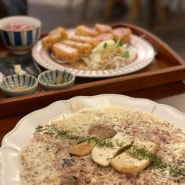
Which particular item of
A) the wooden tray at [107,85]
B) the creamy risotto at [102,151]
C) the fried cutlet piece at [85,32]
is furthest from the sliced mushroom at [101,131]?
the fried cutlet piece at [85,32]

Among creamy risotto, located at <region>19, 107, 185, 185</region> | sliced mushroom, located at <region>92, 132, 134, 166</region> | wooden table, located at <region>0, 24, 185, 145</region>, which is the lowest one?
wooden table, located at <region>0, 24, 185, 145</region>

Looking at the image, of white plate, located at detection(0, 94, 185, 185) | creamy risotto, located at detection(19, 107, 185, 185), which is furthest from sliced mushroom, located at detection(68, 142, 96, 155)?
white plate, located at detection(0, 94, 185, 185)

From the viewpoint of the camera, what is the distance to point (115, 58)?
5.59ft

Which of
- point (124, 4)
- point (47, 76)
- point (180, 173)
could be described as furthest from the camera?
point (124, 4)

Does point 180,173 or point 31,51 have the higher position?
point 180,173

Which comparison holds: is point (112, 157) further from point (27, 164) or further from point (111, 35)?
point (111, 35)

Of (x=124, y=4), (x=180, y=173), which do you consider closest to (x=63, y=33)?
(x=180, y=173)

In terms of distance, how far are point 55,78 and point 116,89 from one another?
25 centimetres

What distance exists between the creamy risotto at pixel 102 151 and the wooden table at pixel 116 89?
17 centimetres

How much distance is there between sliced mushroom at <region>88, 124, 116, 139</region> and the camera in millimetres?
1169

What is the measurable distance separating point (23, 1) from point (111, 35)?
0.73 meters

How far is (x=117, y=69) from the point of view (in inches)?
64.3

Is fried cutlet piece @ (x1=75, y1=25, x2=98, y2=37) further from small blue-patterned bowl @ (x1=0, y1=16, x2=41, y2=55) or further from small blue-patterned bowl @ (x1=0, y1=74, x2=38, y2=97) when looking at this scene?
small blue-patterned bowl @ (x1=0, y1=74, x2=38, y2=97)

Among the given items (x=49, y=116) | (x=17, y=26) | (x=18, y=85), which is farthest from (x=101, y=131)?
(x=17, y=26)
